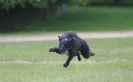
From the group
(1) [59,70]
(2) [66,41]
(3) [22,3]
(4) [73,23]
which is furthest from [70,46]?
(4) [73,23]

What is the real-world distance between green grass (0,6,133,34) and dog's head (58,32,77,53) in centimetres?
2173

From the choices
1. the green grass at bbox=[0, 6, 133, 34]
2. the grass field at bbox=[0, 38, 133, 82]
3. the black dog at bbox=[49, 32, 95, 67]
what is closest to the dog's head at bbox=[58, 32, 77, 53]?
the black dog at bbox=[49, 32, 95, 67]

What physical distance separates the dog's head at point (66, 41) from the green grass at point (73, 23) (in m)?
21.7

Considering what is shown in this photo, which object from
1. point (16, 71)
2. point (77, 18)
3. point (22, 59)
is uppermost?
point (16, 71)

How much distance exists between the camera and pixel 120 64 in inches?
535

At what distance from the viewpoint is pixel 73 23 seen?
35.0 metres

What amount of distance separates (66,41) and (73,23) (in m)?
25.6

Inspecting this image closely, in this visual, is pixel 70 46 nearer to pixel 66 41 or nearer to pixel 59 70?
pixel 66 41

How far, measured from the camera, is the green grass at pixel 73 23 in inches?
1286

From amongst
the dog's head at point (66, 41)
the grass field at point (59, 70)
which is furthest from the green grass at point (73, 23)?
the dog's head at point (66, 41)

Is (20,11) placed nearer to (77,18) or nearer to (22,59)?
(77,18)

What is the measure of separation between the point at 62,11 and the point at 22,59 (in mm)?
23702

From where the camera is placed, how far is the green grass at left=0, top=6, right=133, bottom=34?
32.7 m

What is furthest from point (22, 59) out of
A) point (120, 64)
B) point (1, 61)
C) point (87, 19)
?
point (87, 19)
